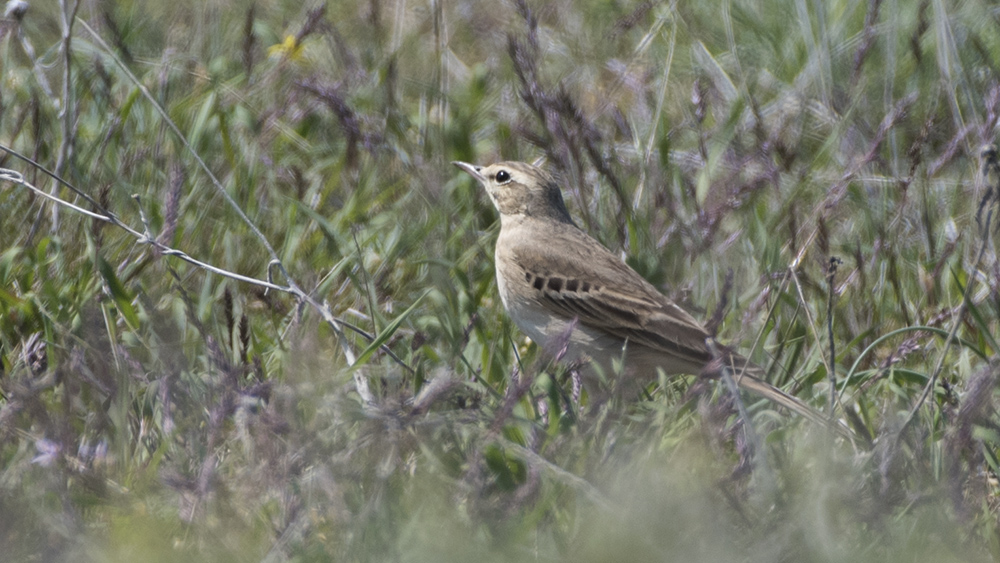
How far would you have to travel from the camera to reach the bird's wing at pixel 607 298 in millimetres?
4430

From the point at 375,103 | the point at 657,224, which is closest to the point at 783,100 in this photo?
the point at 657,224

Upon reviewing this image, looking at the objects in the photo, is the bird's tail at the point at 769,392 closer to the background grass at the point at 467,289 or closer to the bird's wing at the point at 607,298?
the background grass at the point at 467,289

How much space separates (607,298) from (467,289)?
1.91 feet

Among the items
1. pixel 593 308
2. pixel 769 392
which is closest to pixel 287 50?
pixel 593 308

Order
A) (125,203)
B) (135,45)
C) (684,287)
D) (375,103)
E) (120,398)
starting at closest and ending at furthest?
(120,398)
(684,287)
(125,203)
(375,103)
(135,45)

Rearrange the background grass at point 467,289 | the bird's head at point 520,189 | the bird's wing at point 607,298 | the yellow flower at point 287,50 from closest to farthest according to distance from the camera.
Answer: the background grass at point 467,289
the bird's wing at point 607,298
the bird's head at point 520,189
the yellow flower at point 287,50

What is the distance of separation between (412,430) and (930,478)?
1.37 meters

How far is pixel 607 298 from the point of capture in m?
4.65

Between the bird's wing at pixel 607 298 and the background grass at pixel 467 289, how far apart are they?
0.25 meters

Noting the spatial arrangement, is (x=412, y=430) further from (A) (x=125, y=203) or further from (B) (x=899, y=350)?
(A) (x=125, y=203)

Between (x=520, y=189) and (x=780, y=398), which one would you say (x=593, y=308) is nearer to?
(x=520, y=189)

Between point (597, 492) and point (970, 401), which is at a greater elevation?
point (970, 401)

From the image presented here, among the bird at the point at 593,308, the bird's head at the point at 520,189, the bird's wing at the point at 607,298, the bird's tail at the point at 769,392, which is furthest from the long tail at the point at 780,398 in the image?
the bird's head at the point at 520,189

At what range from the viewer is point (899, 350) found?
366 cm
